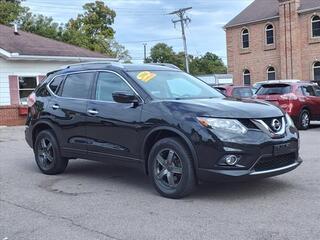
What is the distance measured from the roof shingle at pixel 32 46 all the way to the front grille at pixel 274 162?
17139 millimetres

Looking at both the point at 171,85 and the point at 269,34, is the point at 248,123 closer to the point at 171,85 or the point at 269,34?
the point at 171,85

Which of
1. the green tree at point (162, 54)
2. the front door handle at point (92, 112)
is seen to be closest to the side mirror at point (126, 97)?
the front door handle at point (92, 112)

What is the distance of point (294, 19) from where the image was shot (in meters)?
42.6

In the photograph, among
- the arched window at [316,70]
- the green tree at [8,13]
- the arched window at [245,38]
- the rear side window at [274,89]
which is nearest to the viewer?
the rear side window at [274,89]

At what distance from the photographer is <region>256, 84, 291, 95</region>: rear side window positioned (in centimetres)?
1634

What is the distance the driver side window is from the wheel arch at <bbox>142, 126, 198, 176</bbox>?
0.87 metres

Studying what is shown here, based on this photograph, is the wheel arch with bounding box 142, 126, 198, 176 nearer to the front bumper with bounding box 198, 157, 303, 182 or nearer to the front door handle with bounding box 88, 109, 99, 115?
the front bumper with bounding box 198, 157, 303, 182

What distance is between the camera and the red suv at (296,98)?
16.1m

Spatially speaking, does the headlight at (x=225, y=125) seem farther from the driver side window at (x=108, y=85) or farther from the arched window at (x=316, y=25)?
the arched window at (x=316, y=25)

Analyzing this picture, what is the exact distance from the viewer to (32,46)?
23.6 meters

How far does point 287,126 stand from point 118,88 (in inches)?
95.6

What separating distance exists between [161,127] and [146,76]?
111cm

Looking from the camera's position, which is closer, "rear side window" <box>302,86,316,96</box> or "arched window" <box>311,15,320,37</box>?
"rear side window" <box>302,86,316,96</box>

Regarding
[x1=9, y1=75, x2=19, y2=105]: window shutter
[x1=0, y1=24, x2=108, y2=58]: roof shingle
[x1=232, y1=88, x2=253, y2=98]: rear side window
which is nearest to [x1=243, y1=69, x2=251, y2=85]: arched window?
[x1=0, y1=24, x2=108, y2=58]: roof shingle
